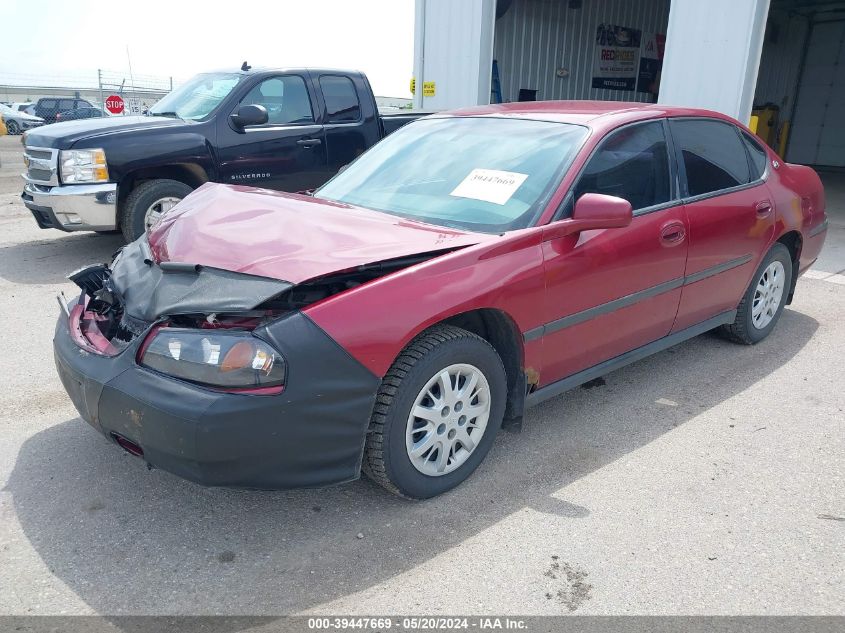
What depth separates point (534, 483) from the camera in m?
3.16

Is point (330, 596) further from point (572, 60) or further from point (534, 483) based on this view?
point (572, 60)

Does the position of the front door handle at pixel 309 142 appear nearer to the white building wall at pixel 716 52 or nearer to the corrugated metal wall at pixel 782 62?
the white building wall at pixel 716 52

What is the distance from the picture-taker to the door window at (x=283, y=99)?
7148 millimetres

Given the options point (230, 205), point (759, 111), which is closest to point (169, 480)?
point (230, 205)

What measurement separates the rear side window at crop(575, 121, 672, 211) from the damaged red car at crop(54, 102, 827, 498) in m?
0.01

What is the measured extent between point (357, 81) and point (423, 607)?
6523 millimetres

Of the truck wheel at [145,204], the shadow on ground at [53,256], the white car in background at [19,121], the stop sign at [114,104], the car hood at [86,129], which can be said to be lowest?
the white car in background at [19,121]

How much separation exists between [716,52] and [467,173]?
6350 mm

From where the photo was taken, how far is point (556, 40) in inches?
574

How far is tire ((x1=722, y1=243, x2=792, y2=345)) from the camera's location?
4711 mm

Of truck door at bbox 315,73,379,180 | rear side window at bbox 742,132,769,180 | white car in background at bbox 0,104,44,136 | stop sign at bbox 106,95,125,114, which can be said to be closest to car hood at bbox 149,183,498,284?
rear side window at bbox 742,132,769,180

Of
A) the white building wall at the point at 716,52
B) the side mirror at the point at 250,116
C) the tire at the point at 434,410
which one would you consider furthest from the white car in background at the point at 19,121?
the tire at the point at 434,410

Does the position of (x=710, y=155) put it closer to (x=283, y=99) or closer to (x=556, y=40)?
(x=283, y=99)

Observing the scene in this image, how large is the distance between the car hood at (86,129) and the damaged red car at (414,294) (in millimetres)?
3251
